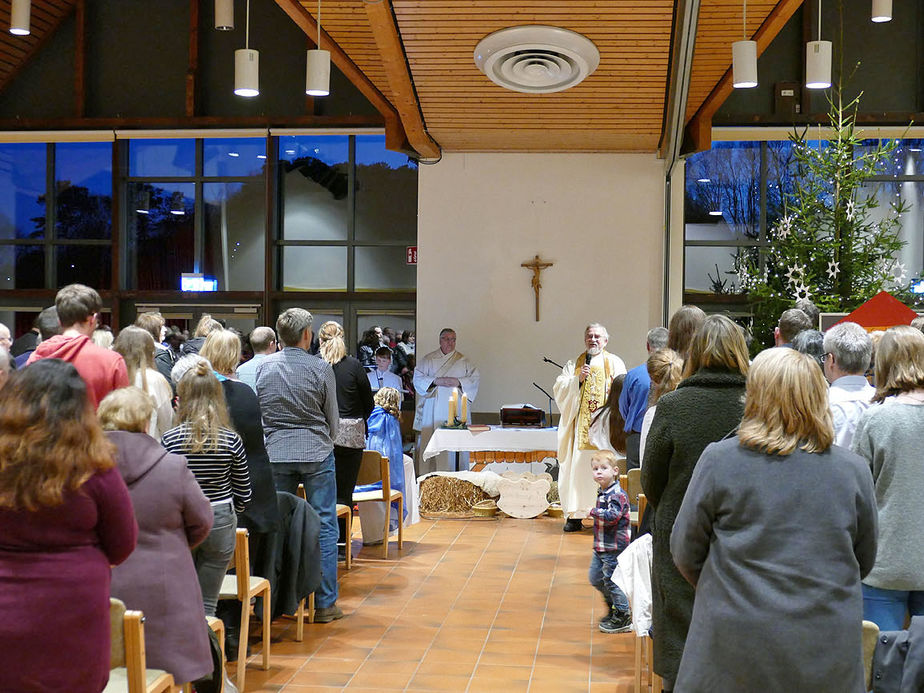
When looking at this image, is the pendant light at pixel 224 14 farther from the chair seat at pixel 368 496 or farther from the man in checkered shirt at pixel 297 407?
the man in checkered shirt at pixel 297 407

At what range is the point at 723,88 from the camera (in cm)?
903

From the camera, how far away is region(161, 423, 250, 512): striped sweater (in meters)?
4.06

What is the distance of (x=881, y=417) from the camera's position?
3.33m

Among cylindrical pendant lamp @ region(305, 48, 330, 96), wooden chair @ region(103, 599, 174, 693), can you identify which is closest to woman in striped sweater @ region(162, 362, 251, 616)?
wooden chair @ region(103, 599, 174, 693)

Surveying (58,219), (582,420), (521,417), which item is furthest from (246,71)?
(58,219)

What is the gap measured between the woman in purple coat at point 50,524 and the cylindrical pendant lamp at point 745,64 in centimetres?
565

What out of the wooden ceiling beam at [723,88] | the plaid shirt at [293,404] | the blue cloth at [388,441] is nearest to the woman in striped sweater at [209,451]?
the plaid shirt at [293,404]

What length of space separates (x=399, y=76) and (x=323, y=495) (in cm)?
401

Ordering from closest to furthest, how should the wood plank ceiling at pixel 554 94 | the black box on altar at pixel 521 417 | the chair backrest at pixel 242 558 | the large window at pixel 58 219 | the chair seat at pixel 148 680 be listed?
the chair seat at pixel 148 680, the chair backrest at pixel 242 558, the wood plank ceiling at pixel 554 94, the black box on altar at pixel 521 417, the large window at pixel 58 219

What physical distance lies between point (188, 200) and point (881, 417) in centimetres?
1050

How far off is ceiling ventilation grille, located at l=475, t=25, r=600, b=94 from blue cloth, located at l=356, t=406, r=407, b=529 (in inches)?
110

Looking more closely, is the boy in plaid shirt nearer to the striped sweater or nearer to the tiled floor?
the tiled floor

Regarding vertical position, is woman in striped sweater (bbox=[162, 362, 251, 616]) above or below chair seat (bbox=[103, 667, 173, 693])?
above

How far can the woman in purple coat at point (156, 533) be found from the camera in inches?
129
